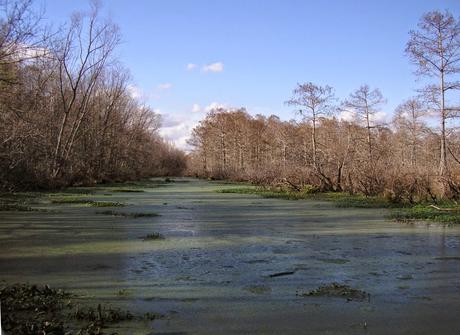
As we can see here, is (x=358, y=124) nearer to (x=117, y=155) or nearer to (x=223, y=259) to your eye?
(x=117, y=155)

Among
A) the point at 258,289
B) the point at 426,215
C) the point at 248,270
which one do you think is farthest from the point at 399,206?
the point at 258,289

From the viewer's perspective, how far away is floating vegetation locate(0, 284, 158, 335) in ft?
14.1

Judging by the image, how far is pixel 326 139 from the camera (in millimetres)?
40906

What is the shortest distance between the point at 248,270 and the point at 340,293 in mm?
1768

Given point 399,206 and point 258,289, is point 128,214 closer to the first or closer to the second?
point 258,289

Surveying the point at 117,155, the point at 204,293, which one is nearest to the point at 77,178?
the point at 117,155

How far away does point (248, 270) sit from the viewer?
7.36 metres

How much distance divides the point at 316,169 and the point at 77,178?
1806 centimetres

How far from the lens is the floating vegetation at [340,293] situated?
5.82 meters

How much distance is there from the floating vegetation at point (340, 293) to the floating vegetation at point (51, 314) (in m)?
2.08

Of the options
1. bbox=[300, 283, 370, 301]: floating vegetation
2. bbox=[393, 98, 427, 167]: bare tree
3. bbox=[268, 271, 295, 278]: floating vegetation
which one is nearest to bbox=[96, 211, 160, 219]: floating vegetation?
bbox=[268, 271, 295, 278]: floating vegetation

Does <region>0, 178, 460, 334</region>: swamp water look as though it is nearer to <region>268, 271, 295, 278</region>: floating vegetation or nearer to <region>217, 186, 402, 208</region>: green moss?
<region>268, 271, 295, 278</region>: floating vegetation

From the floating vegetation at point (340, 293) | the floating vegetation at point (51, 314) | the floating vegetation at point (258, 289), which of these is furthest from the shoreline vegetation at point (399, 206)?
Answer: the floating vegetation at point (51, 314)

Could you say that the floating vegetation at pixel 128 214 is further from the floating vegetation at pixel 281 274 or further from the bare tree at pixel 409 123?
the bare tree at pixel 409 123
